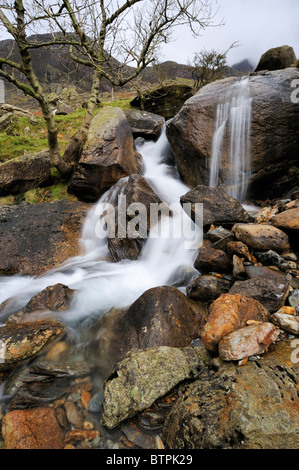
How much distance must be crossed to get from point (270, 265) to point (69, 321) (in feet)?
10.6

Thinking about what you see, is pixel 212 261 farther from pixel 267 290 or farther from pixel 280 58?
pixel 280 58

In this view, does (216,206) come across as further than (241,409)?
Yes

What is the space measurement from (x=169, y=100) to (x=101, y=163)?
975 cm

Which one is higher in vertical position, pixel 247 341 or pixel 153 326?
pixel 247 341

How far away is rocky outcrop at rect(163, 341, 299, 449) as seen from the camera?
1597mm

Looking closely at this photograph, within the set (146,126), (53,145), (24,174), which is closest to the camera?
(53,145)

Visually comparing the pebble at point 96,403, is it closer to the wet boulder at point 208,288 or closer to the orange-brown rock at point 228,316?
the orange-brown rock at point 228,316

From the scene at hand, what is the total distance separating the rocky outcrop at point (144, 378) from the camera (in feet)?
6.88

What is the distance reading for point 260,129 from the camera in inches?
240

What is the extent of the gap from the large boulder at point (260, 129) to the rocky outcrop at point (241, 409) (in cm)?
543

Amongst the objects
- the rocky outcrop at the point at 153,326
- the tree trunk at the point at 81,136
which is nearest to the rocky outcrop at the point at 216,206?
the rocky outcrop at the point at 153,326

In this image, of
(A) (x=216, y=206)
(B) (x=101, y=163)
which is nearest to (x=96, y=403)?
(A) (x=216, y=206)

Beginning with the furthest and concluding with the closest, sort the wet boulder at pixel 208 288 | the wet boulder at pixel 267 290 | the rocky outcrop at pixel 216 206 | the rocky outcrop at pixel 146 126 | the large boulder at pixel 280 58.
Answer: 1. the rocky outcrop at pixel 146 126
2. the large boulder at pixel 280 58
3. the rocky outcrop at pixel 216 206
4. the wet boulder at pixel 208 288
5. the wet boulder at pixel 267 290

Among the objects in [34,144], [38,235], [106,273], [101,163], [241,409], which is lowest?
[106,273]
